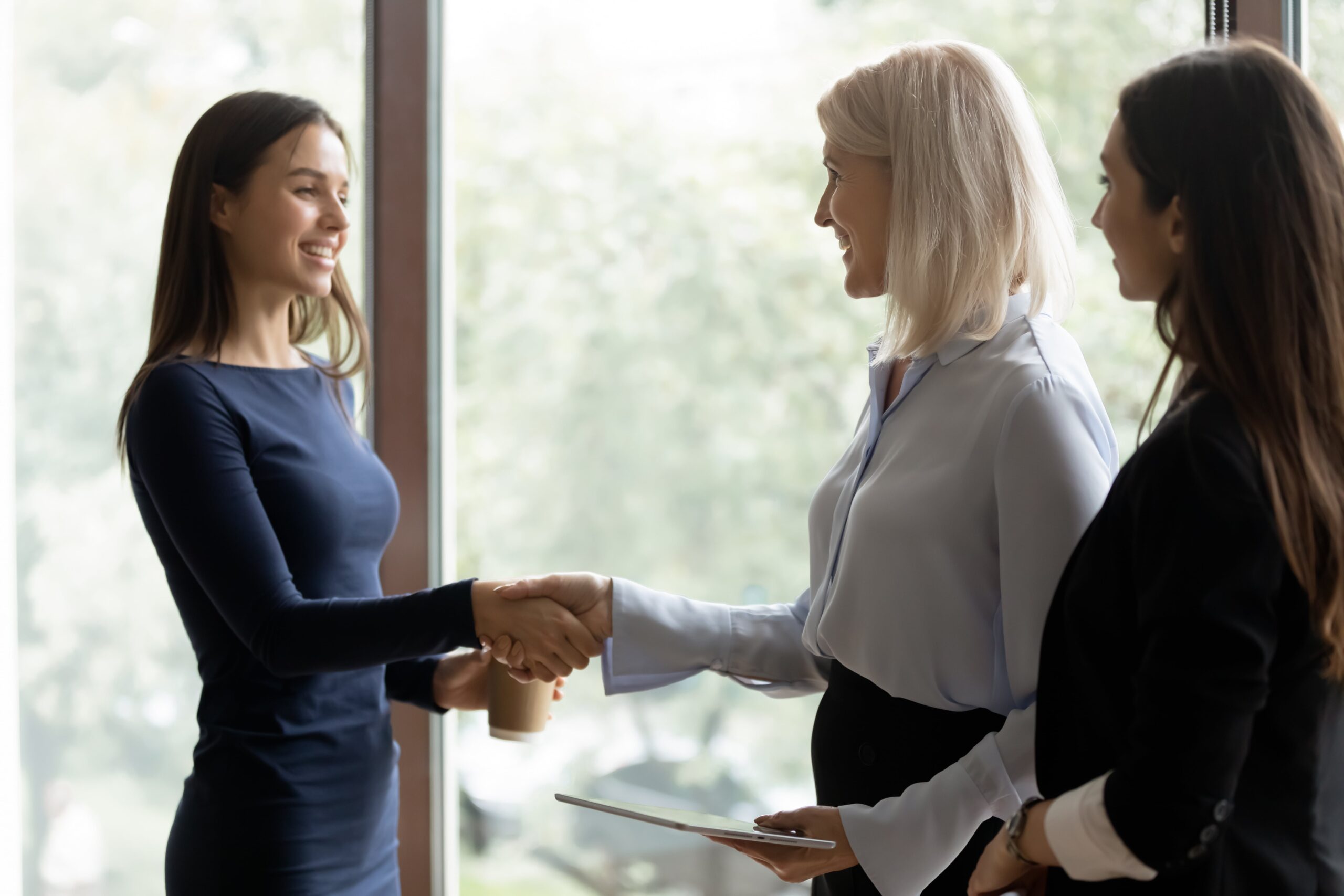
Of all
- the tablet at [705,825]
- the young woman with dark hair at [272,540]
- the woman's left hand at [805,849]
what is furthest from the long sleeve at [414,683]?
the woman's left hand at [805,849]

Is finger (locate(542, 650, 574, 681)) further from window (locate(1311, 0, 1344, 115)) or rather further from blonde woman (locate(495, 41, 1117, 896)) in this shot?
window (locate(1311, 0, 1344, 115))

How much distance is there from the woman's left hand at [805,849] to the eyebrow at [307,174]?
1069 millimetres

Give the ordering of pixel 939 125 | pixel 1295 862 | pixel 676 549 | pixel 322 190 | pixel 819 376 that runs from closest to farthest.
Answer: pixel 1295 862 → pixel 939 125 → pixel 322 190 → pixel 819 376 → pixel 676 549

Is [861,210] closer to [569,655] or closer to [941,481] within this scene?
[941,481]

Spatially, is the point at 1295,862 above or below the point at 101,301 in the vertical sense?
below

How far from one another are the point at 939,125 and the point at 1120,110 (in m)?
0.29

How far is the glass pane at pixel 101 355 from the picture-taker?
1.90 m

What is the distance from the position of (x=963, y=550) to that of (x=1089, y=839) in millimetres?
335

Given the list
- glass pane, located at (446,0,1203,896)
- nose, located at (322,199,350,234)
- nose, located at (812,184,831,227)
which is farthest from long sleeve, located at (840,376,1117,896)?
nose, located at (322,199,350,234)

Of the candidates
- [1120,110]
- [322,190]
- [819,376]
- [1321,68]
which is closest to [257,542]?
[322,190]

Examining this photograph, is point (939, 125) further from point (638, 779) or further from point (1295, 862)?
point (638, 779)

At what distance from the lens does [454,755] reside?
2.11 m

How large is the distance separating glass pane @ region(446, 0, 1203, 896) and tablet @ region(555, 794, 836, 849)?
0.79 meters

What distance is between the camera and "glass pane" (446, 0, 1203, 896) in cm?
190
